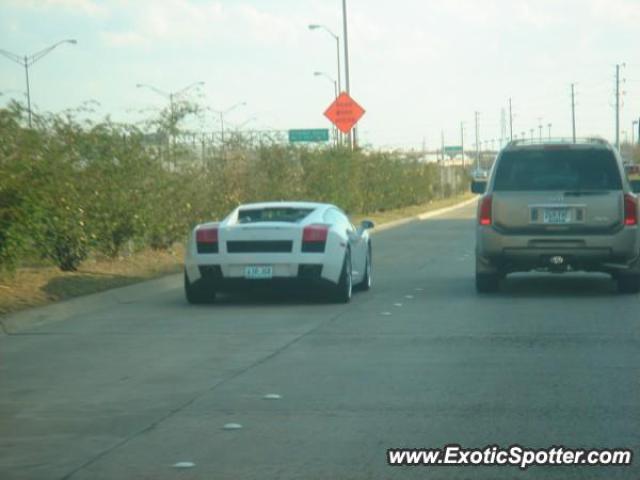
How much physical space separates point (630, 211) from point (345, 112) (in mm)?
31350

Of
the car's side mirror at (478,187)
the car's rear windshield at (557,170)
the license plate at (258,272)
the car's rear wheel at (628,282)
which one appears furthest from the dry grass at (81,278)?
the car's rear wheel at (628,282)

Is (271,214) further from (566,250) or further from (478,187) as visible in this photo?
(566,250)

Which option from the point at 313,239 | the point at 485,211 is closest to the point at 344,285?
the point at 313,239

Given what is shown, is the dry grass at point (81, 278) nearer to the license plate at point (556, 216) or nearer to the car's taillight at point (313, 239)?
the car's taillight at point (313, 239)

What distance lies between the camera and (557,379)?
10.9 metres

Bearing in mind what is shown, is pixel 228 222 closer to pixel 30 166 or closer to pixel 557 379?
pixel 30 166

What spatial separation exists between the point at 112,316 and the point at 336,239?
114 inches

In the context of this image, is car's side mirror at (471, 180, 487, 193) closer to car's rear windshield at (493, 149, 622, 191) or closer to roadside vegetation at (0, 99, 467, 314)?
car's rear windshield at (493, 149, 622, 191)

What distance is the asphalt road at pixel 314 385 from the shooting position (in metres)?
8.20

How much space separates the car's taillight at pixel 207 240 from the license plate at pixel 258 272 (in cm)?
47

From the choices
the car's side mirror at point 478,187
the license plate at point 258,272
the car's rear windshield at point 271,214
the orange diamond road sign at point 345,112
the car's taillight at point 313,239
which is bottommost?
the license plate at point 258,272

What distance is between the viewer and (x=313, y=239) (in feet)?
55.0

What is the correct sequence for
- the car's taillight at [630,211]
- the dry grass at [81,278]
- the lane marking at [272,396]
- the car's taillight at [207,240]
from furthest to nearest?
the car's taillight at [630,211], the car's taillight at [207,240], the dry grass at [81,278], the lane marking at [272,396]

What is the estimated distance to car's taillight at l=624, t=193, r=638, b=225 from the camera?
17.2m
